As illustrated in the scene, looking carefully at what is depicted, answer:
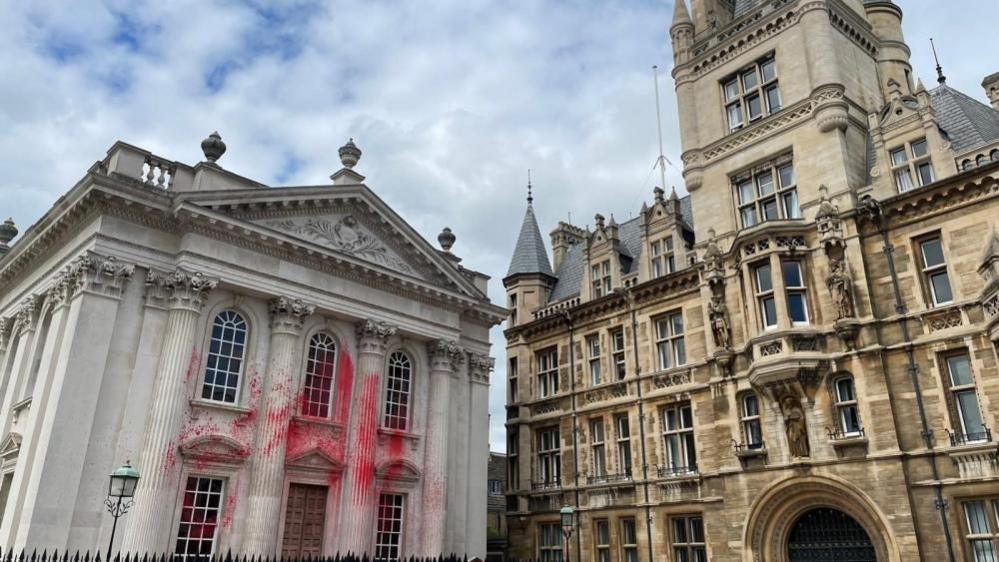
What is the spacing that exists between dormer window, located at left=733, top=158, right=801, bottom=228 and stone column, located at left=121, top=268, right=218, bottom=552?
19.1 meters

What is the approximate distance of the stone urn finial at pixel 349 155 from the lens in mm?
28172

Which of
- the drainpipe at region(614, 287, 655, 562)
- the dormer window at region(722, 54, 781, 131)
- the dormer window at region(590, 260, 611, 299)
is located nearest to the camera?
the drainpipe at region(614, 287, 655, 562)

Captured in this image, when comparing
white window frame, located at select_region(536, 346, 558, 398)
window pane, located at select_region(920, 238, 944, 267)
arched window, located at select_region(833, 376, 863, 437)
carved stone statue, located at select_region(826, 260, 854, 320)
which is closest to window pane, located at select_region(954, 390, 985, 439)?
arched window, located at select_region(833, 376, 863, 437)

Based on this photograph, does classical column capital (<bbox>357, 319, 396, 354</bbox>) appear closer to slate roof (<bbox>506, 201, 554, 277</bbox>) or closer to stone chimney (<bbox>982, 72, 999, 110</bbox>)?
slate roof (<bbox>506, 201, 554, 277</bbox>)

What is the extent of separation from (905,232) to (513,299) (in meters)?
19.3

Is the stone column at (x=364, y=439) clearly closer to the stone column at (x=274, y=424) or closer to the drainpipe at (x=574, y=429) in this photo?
the stone column at (x=274, y=424)

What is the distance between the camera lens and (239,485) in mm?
21688

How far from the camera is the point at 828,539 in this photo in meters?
22.0

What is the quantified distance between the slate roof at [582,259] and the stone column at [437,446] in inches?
347

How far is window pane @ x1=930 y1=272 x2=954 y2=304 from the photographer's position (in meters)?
21.1

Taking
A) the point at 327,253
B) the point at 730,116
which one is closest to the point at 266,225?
the point at 327,253

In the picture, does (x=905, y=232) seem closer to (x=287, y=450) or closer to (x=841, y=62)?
(x=841, y=62)

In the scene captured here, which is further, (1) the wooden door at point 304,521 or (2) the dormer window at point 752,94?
(2) the dormer window at point 752,94

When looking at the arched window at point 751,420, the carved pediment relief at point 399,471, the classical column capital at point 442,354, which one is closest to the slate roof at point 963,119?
the arched window at point 751,420
